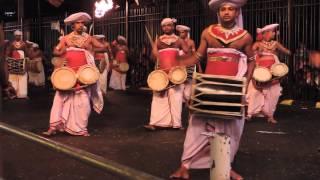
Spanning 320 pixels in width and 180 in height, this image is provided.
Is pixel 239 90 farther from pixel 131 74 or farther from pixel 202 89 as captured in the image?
pixel 131 74

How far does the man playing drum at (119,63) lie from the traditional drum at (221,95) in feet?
47.8

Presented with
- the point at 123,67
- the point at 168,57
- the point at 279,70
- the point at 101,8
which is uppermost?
the point at 101,8

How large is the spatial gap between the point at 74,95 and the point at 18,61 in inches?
284

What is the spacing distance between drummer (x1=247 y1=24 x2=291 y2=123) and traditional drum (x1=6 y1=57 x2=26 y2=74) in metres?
7.48

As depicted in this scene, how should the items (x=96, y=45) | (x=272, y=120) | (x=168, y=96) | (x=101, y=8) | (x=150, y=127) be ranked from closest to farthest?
(x=96, y=45) → (x=150, y=127) → (x=168, y=96) → (x=272, y=120) → (x=101, y=8)

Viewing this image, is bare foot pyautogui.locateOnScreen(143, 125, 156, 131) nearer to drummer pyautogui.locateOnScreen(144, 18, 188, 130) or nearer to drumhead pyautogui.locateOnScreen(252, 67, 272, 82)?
drummer pyautogui.locateOnScreen(144, 18, 188, 130)

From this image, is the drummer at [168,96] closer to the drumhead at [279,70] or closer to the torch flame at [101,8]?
the drumhead at [279,70]

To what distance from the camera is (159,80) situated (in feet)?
32.1

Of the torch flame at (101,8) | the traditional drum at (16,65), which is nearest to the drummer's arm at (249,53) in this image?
the traditional drum at (16,65)

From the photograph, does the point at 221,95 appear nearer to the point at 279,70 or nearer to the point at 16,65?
the point at 279,70

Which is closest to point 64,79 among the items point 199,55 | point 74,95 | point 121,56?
point 74,95

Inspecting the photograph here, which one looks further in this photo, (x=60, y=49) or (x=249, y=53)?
(x=60, y=49)

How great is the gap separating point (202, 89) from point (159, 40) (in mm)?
4601

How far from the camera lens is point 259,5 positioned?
→ 51.2ft
